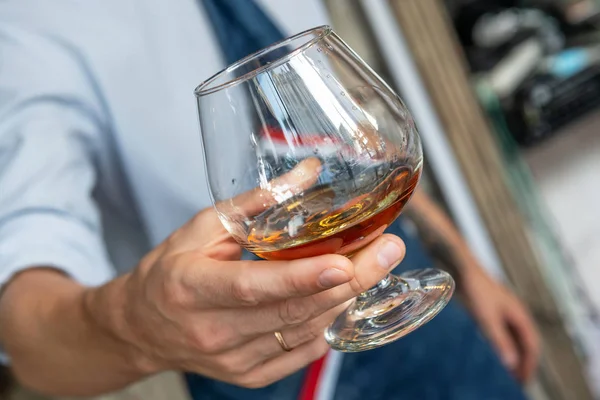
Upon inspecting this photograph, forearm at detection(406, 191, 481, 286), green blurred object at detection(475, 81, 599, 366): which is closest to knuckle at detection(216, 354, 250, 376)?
forearm at detection(406, 191, 481, 286)

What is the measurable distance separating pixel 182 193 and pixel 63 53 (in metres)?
0.22

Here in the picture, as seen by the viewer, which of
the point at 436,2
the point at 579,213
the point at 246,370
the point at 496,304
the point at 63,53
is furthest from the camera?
the point at 579,213

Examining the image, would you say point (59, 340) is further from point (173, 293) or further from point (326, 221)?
point (326, 221)

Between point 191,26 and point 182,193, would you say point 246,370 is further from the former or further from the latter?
point 191,26

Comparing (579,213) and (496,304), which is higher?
(496,304)

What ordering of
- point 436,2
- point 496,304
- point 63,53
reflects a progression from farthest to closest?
point 436,2
point 496,304
point 63,53

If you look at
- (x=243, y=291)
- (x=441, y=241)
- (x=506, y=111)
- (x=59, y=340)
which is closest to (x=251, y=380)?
(x=243, y=291)

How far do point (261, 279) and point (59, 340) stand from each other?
33 cm

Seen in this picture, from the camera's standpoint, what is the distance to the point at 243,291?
0.46 meters

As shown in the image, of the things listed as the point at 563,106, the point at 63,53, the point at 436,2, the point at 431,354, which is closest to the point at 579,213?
the point at 563,106

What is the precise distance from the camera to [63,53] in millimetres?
859

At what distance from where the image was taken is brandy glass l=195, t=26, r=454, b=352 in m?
0.46

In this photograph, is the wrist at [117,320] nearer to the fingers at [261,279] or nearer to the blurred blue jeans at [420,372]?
the fingers at [261,279]

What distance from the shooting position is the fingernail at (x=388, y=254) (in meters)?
0.45
